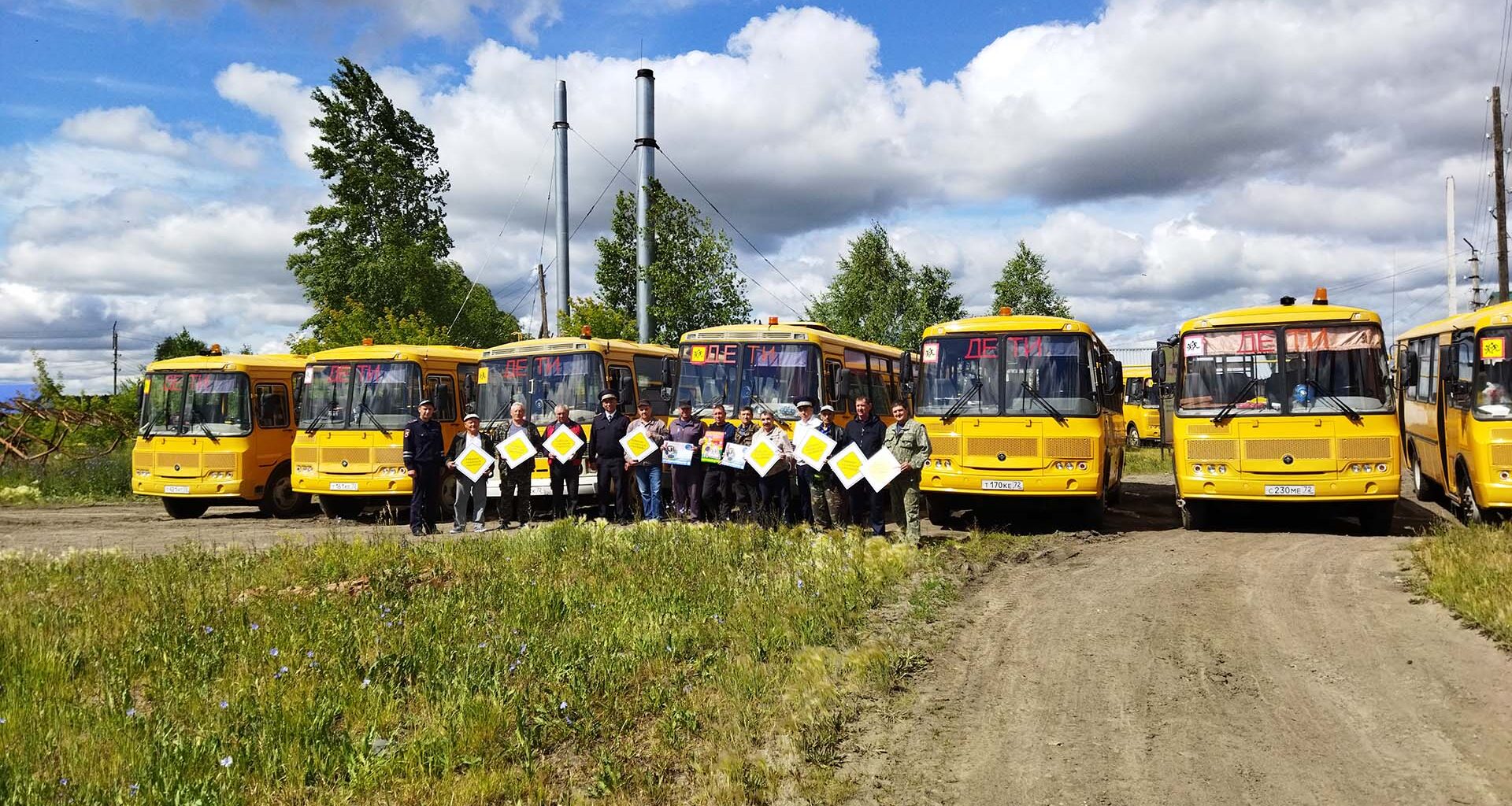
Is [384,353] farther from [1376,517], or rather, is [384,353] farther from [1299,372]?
[1376,517]

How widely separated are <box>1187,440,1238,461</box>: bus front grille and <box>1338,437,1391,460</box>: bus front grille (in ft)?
3.91

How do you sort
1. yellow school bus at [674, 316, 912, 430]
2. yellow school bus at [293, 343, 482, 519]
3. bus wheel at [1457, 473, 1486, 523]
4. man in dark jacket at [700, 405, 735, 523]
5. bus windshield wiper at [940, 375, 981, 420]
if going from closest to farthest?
bus wheel at [1457, 473, 1486, 523] < bus windshield wiper at [940, 375, 981, 420] < man in dark jacket at [700, 405, 735, 523] < yellow school bus at [674, 316, 912, 430] < yellow school bus at [293, 343, 482, 519]

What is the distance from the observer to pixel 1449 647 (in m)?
7.48

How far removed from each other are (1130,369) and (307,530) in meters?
26.0

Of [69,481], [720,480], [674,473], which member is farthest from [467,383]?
[69,481]

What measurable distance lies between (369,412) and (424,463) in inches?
118

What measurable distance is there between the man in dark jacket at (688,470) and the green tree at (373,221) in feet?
94.3

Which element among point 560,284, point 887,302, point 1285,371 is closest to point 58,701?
point 1285,371

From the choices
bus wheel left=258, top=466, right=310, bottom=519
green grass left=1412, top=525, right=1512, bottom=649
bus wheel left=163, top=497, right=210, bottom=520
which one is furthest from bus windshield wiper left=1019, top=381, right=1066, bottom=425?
bus wheel left=163, top=497, right=210, bottom=520

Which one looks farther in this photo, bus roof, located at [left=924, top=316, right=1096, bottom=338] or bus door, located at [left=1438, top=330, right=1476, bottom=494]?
bus roof, located at [left=924, top=316, right=1096, bottom=338]

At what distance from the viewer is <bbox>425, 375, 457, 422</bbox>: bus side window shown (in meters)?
17.4

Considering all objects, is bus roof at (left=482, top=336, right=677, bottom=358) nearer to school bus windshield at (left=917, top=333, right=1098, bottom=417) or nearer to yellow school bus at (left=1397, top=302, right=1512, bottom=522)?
school bus windshield at (left=917, top=333, right=1098, bottom=417)

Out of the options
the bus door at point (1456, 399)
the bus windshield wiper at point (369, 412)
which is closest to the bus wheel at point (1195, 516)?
the bus door at point (1456, 399)

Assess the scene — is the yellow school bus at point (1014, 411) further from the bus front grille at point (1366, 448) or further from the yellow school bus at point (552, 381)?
the yellow school bus at point (552, 381)
